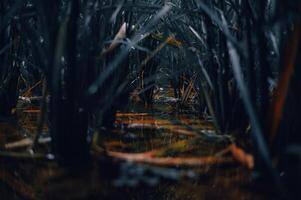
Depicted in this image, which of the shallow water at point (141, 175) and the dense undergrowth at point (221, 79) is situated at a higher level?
the dense undergrowth at point (221, 79)

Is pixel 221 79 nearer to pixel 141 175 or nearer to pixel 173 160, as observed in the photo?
pixel 173 160

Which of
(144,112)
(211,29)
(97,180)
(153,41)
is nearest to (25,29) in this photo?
(97,180)

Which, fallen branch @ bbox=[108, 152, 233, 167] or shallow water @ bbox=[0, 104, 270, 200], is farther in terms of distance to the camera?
fallen branch @ bbox=[108, 152, 233, 167]

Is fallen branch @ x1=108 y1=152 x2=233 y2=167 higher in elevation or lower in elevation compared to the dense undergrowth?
lower

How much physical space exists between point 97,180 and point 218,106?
1.71 feet

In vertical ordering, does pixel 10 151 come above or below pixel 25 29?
below

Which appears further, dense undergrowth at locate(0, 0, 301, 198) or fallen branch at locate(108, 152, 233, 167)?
fallen branch at locate(108, 152, 233, 167)

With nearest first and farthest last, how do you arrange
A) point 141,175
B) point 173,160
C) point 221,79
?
point 141,175 < point 173,160 < point 221,79

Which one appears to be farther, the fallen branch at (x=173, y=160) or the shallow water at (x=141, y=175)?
the fallen branch at (x=173, y=160)

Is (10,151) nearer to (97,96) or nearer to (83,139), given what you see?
(83,139)

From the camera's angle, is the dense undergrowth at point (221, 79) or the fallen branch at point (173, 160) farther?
the fallen branch at point (173, 160)

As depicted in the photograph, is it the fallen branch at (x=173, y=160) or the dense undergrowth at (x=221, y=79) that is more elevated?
the dense undergrowth at (x=221, y=79)

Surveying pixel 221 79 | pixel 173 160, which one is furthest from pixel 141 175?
pixel 221 79

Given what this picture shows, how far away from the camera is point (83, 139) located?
837 mm
